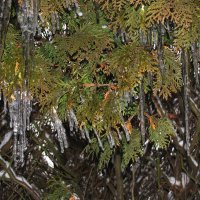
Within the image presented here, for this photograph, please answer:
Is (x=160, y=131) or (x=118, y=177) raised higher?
(x=160, y=131)

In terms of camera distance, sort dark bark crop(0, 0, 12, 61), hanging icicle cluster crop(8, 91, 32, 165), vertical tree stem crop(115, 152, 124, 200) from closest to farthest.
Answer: dark bark crop(0, 0, 12, 61)
hanging icicle cluster crop(8, 91, 32, 165)
vertical tree stem crop(115, 152, 124, 200)

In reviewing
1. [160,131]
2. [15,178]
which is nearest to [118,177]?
[15,178]

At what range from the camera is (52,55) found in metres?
2.11

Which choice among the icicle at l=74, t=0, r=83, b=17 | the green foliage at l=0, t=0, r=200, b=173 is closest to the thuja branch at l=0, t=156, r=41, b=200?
the green foliage at l=0, t=0, r=200, b=173

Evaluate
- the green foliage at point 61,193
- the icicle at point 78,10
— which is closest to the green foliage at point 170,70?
the icicle at point 78,10

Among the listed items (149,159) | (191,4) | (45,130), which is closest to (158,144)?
(191,4)

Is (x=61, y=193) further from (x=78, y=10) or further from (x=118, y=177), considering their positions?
(x=78, y=10)

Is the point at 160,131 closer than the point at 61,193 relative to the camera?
Yes

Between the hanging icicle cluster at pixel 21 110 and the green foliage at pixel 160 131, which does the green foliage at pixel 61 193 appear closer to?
the green foliage at pixel 160 131

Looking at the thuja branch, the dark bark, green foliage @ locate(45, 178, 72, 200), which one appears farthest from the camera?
green foliage @ locate(45, 178, 72, 200)

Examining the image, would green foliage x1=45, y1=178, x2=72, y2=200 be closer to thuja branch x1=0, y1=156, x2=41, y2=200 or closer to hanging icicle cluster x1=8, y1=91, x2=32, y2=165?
thuja branch x1=0, y1=156, x2=41, y2=200

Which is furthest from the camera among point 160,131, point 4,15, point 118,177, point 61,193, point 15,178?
point 61,193

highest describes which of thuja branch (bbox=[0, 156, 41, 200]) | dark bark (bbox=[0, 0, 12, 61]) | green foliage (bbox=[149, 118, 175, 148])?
dark bark (bbox=[0, 0, 12, 61])

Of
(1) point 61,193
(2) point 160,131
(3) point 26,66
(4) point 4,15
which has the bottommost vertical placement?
(1) point 61,193
